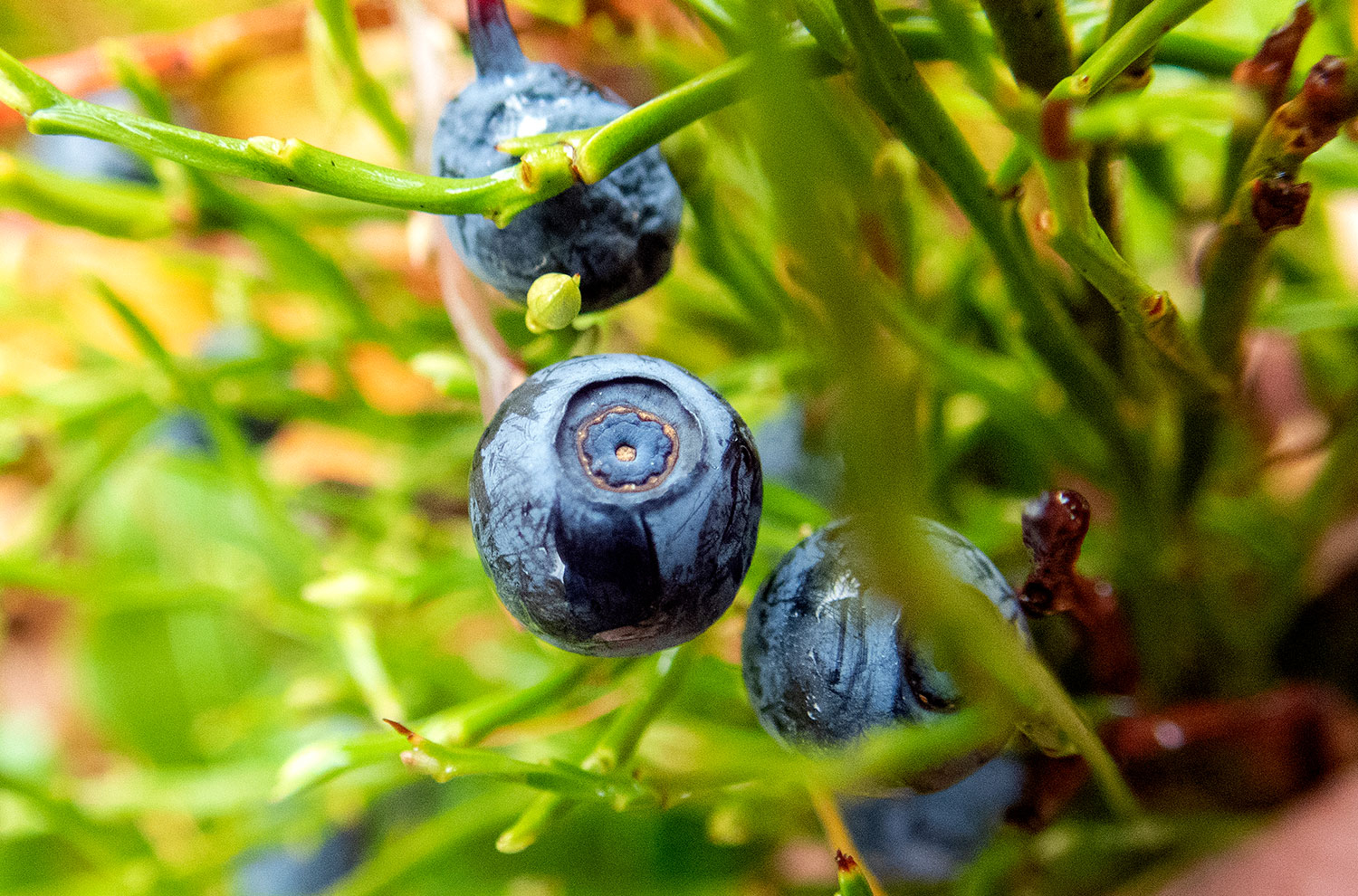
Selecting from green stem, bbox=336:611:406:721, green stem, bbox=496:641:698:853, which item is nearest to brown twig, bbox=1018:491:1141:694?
green stem, bbox=496:641:698:853

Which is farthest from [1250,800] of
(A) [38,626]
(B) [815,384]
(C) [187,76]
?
(A) [38,626]

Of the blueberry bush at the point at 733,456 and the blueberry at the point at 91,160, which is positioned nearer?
the blueberry bush at the point at 733,456

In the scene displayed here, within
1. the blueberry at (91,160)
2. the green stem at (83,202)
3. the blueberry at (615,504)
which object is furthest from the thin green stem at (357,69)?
the blueberry at (91,160)

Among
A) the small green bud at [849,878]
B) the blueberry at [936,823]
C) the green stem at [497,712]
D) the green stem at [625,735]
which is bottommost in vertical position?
the blueberry at [936,823]

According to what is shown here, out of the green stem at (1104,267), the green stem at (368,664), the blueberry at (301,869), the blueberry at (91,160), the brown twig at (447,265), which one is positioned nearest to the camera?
the green stem at (1104,267)

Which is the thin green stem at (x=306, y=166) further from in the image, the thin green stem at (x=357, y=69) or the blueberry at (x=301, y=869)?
the blueberry at (x=301, y=869)

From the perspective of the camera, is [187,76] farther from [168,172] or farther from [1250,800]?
[1250,800]

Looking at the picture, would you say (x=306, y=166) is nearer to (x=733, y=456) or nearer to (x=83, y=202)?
(x=733, y=456)
